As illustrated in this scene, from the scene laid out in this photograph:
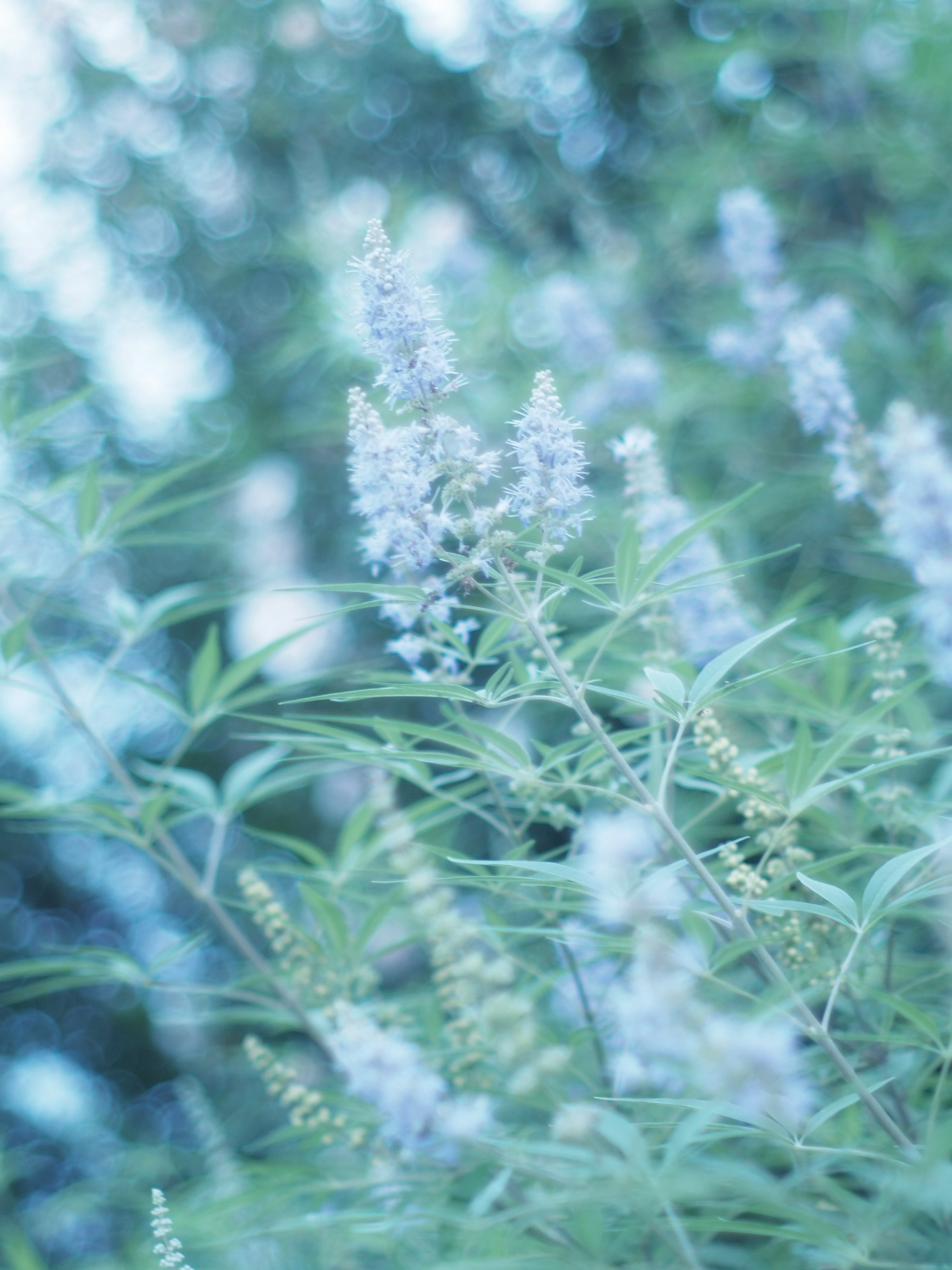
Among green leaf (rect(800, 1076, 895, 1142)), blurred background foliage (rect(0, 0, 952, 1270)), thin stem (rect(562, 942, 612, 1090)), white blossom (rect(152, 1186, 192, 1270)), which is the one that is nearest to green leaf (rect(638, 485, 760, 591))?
thin stem (rect(562, 942, 612, 1090))

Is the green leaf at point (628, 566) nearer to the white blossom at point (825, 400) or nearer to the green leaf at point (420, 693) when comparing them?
the green leaf at point (420, 693)

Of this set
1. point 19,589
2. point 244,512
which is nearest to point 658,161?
point 244,512

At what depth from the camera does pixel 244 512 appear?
4293mm

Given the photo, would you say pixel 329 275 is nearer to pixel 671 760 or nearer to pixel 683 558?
pixel 683 558

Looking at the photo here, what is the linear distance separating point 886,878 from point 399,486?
77 centimetres

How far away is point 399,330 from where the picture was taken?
4.17 ft

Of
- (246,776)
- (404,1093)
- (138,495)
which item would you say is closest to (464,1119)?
(404,1093)

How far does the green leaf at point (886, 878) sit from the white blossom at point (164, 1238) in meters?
0.95

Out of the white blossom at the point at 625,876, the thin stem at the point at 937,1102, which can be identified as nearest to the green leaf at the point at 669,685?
the white blossom at the point at 625,876

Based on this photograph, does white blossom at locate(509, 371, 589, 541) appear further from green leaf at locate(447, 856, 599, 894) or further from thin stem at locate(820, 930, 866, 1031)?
thin stem at locate(820, 930, 866, 1031)

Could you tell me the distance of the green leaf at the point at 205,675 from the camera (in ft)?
7.07

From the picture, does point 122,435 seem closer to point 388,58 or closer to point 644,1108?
point 388,58

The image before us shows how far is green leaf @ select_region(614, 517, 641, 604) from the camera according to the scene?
4.10 ft

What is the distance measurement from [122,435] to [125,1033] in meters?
2.58
